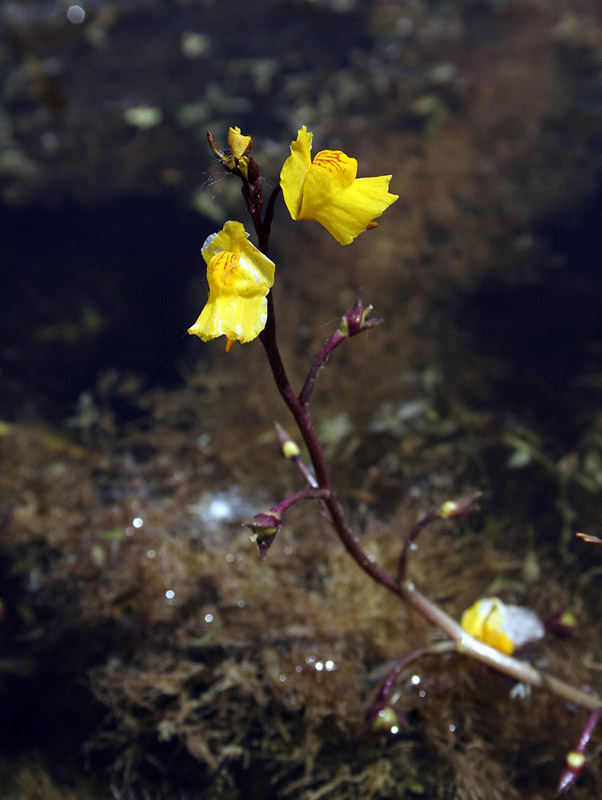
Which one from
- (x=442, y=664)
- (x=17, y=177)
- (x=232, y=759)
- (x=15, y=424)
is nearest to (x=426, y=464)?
(x=442, y=664)

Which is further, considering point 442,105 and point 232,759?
point 442,105

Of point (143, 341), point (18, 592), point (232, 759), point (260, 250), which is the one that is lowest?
point (232, 759)

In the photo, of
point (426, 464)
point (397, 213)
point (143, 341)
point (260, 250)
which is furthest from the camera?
point (397, 213)

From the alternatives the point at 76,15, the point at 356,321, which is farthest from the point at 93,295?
the point at 76,15

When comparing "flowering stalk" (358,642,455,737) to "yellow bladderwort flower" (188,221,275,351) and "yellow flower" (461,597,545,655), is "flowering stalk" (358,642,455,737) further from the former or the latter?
"yellow bladderwort flower" (188,221,275,351)

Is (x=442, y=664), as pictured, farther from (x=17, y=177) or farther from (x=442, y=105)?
(x=17, y=177)

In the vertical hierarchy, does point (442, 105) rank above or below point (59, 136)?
below
